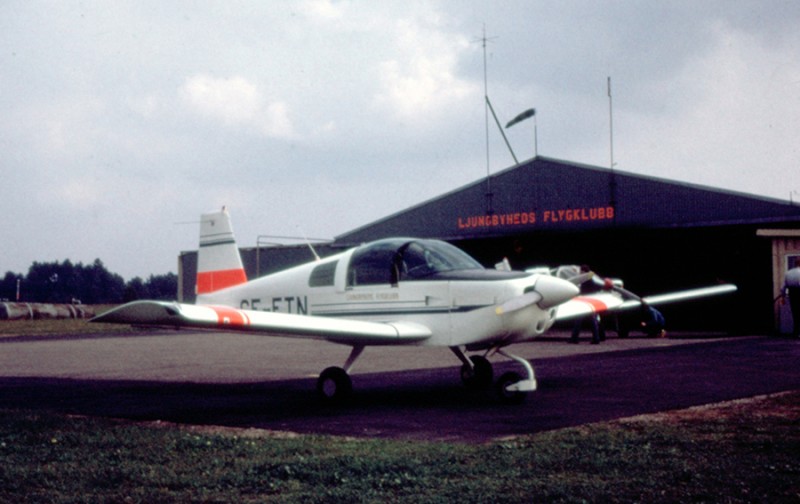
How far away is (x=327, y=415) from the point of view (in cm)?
952

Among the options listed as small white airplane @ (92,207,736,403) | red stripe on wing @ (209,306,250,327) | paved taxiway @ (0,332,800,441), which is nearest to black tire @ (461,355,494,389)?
small white airplane @ (92,207,736,403)

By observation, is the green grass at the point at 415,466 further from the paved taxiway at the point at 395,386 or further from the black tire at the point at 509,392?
the black tire at the point at 509,392

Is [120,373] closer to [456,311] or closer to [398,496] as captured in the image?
[456,311]

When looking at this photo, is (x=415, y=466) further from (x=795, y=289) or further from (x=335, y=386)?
(x=795, y=289)

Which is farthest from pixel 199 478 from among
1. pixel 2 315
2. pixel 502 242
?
pixel 2 315

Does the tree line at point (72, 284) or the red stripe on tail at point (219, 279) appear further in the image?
the tree line at point (72, 284)

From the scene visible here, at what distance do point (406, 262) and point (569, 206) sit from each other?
2015 centimetres

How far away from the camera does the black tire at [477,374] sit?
12.1 m

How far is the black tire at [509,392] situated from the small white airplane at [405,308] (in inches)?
0.5

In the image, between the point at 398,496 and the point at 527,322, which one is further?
the point at 527,322

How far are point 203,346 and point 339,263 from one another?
13316mm

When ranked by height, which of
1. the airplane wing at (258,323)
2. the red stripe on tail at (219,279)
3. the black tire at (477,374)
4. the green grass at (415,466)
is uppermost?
the red stripe on tail at (219,279)

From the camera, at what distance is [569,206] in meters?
30.5

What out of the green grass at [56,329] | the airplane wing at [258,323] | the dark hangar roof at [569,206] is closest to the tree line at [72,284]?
the green grass at [56,329]
